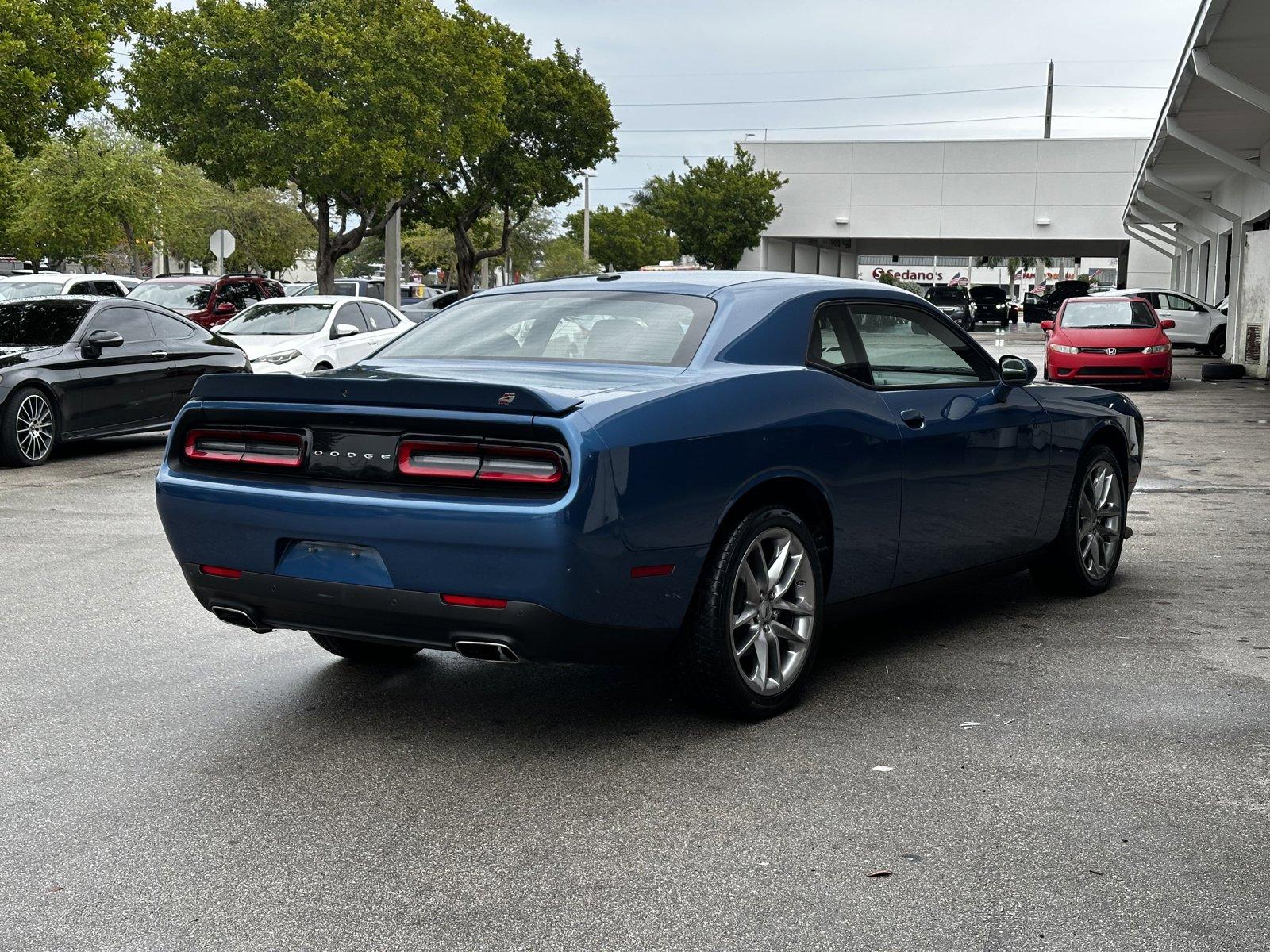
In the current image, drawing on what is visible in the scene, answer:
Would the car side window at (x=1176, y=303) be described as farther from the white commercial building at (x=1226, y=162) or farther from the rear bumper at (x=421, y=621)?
the rear bumper at (x=421, y=621)

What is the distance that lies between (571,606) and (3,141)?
19841mm

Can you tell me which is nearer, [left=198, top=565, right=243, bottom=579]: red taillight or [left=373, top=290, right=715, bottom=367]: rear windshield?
[left=198, top=565, right=243, bottom=579]: red taillight

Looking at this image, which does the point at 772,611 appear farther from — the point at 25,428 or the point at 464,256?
the point at 464,256

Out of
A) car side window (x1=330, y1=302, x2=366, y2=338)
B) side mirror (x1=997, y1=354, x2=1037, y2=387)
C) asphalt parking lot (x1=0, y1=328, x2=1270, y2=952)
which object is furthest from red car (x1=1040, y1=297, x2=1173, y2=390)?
side mirror (x1=997, y1=354, x2=1037, y2=387)

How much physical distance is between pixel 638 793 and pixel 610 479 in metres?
0.90

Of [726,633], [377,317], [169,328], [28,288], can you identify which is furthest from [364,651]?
[28,288]

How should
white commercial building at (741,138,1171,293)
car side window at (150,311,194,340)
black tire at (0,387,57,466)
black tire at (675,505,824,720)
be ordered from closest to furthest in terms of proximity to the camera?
1. black tire at (675,505,824,720)
2. black tire at (0,387,57,466)
3. car side window at (150,311,194,340)
4. white commercial building at (741,138,1171,293)

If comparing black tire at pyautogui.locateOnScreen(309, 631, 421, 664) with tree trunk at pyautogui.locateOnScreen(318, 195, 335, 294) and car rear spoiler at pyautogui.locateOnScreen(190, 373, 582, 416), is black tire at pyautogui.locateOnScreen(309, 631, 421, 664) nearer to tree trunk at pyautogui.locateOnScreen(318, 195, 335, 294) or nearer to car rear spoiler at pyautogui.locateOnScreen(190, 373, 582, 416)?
car rear spoiler at pyautogui.locateOnScreen(190, 373, 582, 416)

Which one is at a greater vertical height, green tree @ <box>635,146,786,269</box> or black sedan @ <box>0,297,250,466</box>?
green tree @ <box>635,146,786,269</box>

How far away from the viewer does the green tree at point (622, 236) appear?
104 meters

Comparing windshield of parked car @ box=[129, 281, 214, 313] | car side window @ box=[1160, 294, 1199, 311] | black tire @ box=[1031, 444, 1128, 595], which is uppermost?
car side window @ box=[1160, 294, 1199, 311]

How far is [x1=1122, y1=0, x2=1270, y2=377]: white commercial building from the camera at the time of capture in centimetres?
1759

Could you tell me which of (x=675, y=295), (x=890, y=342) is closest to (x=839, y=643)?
(x=890, y=342)

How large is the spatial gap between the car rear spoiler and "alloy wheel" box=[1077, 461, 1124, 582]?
3445 millimetres
